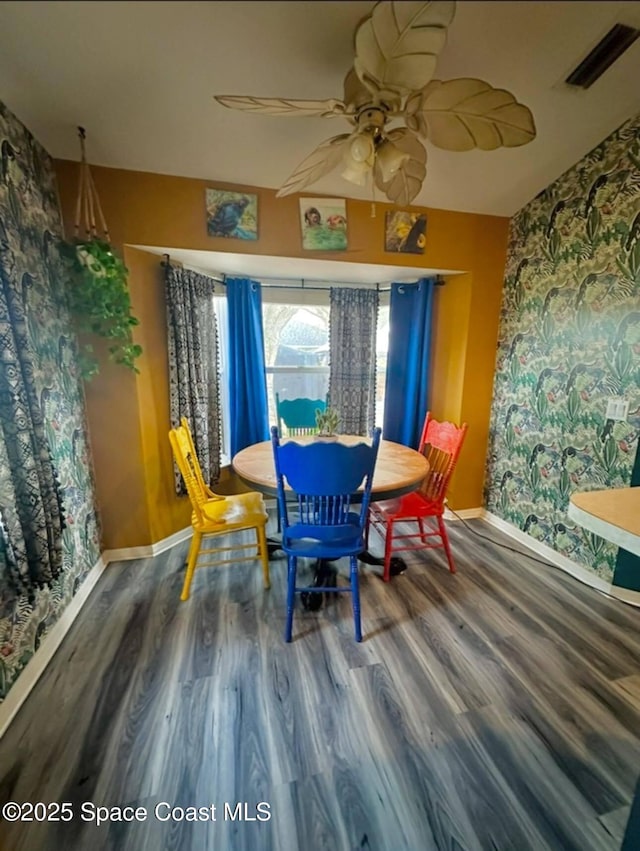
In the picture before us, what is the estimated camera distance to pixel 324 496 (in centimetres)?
162

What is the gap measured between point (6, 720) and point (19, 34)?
229cm

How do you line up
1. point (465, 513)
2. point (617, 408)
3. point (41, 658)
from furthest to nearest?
1. point (465, 513)
2. point (617, 408)
3. point (41, 658)

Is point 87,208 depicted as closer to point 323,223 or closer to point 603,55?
point 323,223

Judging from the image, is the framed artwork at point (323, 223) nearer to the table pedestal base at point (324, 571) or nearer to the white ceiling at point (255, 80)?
the white ceiling at point (255, 80)

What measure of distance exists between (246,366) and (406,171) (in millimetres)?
1933

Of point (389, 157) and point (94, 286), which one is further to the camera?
point (94, 286)

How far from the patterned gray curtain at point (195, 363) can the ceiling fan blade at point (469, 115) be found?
5.67 feet

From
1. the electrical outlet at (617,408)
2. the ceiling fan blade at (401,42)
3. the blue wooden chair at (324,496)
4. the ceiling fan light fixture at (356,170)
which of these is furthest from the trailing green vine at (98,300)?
the electrical outlet at (617,408)

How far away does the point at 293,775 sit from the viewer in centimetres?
117

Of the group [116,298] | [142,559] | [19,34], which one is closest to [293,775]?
[142,559]

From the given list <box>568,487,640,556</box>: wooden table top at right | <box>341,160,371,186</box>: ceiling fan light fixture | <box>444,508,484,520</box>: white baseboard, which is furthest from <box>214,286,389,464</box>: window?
<box>568,487,640,556</box>: wooden table top at right

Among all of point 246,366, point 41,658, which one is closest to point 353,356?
point 246,366

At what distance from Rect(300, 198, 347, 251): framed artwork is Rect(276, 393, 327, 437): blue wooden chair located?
1.13 m

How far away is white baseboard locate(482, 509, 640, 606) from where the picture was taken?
2.00 meters
